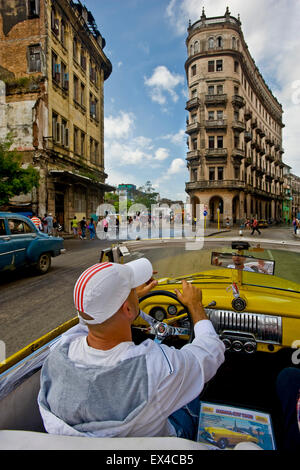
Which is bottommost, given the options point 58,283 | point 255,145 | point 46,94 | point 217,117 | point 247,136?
point 58,283

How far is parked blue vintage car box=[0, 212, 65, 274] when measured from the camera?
22.2ft

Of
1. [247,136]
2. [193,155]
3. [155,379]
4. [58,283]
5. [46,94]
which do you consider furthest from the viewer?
[247,136]

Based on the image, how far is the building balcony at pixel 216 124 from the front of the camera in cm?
3847

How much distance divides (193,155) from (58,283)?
120ft

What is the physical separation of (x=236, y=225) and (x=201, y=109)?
1806 centimetres

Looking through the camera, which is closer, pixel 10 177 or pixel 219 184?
pixel 10 177

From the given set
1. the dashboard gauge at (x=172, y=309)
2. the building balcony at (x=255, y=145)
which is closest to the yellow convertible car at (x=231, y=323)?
the dashboard gauge at (x=172, y=309)

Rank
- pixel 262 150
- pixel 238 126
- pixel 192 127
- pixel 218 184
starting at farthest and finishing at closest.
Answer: pixel 262 150 → pixel 192 127 → pixel 238 126 → pixel 218 184

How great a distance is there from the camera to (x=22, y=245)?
7.25 metres

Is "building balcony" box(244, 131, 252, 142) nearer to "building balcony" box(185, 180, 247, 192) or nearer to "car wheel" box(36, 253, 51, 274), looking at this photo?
"building balcony" box(185, 180, 247, 192)

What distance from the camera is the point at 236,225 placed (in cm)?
3947

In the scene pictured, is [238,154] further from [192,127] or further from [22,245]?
[22,245]

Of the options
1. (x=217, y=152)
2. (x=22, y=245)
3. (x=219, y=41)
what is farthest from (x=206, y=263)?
(x=219, y=41)

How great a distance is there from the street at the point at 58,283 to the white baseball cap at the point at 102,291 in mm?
1933
